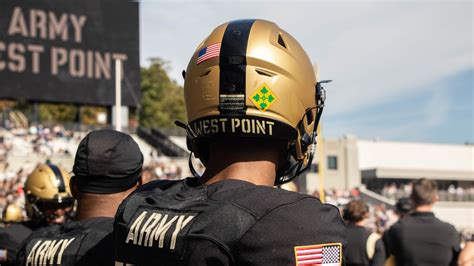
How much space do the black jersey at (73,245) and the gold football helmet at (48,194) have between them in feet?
4.32

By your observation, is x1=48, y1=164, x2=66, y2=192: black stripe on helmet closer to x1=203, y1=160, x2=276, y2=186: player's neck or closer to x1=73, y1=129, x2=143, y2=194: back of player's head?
x1=73, y1=129, x2=143, y2=194: back of player's head

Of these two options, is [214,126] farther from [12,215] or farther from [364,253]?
[12,215]

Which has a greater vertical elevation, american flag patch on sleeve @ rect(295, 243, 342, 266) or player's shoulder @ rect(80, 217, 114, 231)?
american flag patch on sleeve @ rect(295, 243, 342, 266)

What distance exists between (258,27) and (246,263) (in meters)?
0.76

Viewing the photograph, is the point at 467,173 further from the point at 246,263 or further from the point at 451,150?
the point at 246,263

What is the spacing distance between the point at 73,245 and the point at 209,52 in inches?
46.0

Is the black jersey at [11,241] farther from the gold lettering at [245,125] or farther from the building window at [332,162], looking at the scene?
the building window at [332,162]

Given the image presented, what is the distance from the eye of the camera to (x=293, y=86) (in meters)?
1.96

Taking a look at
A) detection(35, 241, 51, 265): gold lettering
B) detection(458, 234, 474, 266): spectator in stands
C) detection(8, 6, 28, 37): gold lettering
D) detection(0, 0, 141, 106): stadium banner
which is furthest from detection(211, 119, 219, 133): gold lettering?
detection(8, 6, 28, 37): gold lettering

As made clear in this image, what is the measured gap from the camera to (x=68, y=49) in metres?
26.4

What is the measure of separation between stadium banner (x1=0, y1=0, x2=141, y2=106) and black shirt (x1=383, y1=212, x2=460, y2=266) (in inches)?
891

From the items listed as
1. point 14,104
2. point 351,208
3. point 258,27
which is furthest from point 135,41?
point 258,27

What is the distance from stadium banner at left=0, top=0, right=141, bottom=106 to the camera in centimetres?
2523

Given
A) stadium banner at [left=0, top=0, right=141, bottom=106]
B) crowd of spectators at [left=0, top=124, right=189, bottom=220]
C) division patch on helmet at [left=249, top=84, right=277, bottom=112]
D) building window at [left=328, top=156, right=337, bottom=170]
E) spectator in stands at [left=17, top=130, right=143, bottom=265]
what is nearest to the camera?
division patch on helmet at [left=249, top=84, right=277, bottom=112]
